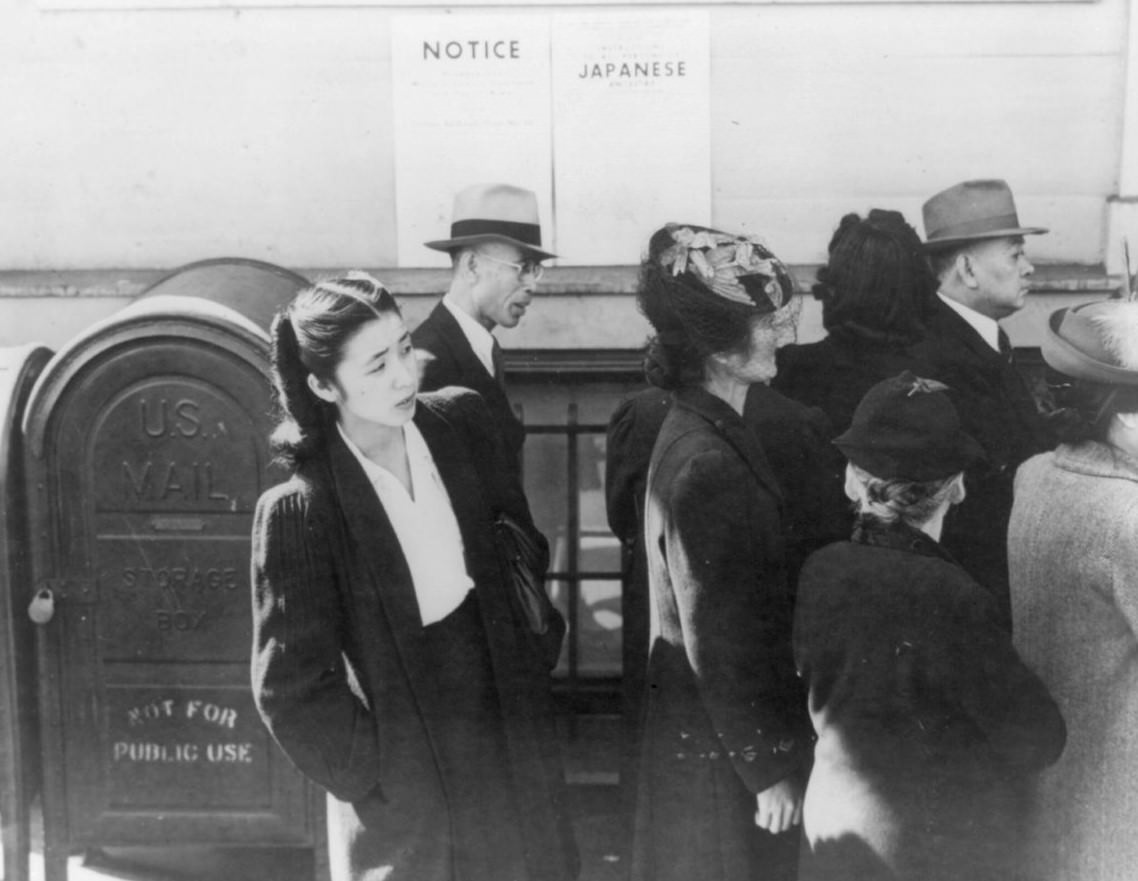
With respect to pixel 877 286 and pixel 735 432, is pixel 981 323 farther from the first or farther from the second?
pixel 735 432

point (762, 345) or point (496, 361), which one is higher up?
point (762, 345)

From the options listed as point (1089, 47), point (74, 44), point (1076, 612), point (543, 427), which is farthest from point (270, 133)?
point (1076, 612)

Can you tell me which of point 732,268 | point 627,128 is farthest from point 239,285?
point 732,268

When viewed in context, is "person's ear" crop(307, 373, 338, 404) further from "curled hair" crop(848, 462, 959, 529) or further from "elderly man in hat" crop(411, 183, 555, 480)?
"curled hair" crop(848, 462, 959, 529)

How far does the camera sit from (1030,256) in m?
4.59

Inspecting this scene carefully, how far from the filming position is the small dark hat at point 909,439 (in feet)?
7.56

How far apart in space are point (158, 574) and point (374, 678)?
4.21 feet

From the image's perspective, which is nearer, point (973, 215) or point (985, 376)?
point (985, 376)

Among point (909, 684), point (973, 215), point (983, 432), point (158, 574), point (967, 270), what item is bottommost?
point (158, 574)

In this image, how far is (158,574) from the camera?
3488 millimetres

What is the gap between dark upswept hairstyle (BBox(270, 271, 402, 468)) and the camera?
247 centimetres

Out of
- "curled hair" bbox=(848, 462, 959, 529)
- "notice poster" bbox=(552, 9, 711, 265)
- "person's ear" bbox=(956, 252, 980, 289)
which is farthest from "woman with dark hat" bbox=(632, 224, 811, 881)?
"notice poster" bbox=(552, 9, 711, 265)

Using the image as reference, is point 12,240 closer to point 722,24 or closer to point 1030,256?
point 722,24

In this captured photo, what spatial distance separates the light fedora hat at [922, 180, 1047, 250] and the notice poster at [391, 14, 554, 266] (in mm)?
1404
